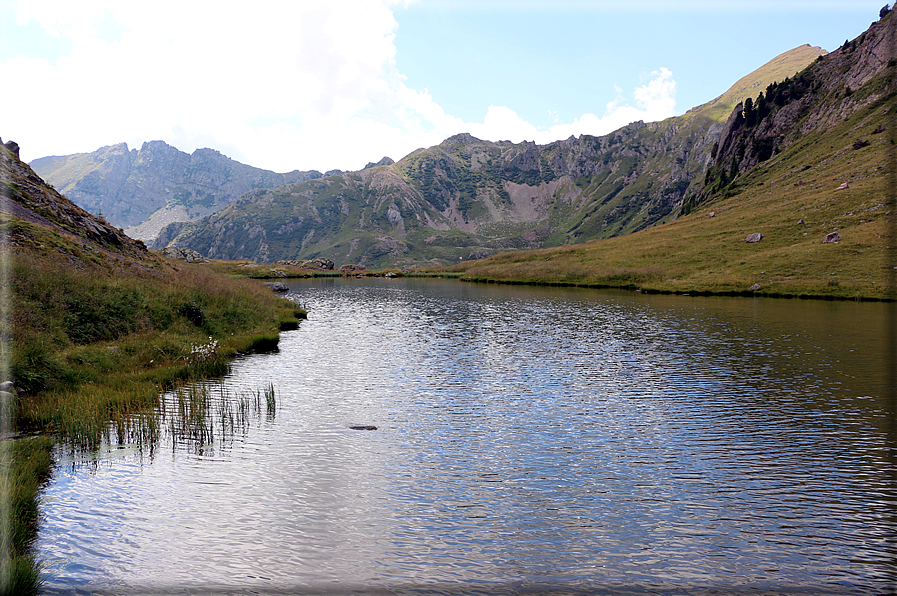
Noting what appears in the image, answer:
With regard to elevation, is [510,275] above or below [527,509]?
above

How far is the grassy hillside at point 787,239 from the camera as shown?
97.3 m

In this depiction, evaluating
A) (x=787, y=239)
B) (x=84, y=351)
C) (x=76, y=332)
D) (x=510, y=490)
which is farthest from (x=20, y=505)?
(x=787, y=239)

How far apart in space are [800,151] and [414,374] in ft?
696

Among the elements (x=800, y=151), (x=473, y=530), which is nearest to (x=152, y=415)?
(x=473, y=530)

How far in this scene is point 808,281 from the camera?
94.4m

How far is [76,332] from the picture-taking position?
3147cm

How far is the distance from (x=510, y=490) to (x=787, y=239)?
13216 cm

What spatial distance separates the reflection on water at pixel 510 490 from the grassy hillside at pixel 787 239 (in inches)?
2803

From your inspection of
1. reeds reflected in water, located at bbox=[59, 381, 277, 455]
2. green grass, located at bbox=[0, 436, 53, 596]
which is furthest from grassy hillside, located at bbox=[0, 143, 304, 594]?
reeds reflected in water, located at bbox=[59, 381, 277, 455]

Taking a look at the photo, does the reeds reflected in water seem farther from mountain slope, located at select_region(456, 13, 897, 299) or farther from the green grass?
mountain slope, located at select_region(456, 13, 897, 299)

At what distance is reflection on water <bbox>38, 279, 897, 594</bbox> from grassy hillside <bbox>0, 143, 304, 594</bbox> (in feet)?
5.23

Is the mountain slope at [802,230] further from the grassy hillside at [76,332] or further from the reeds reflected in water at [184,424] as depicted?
the reeds reflected in water at [184,424]

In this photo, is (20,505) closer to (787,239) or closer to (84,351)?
(84,351)

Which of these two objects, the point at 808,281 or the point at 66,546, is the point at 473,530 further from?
the point at 808,281
